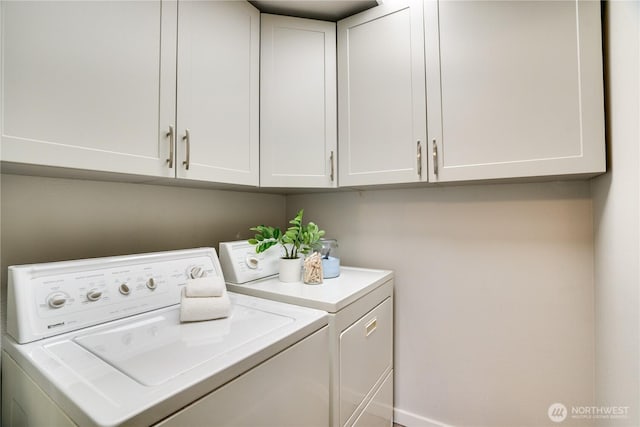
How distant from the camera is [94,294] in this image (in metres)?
0.91

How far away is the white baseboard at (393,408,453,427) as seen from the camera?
1.62 m

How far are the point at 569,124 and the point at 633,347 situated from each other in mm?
776

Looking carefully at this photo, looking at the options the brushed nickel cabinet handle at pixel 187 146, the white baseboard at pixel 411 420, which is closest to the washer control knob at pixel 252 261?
the brushed nickel cabinet handle at pixel 187 146

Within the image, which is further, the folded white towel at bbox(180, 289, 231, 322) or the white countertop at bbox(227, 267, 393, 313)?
the white countertop at bbox(227, 267, 393, 313)

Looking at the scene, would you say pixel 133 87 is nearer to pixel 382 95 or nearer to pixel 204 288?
pixel 204 288

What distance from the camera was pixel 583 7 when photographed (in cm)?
105

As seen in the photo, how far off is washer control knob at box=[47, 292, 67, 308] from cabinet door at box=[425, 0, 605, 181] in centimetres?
144

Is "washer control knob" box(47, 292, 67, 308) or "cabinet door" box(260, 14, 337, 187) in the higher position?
"cabinet door" box(260, 14, 337, 187)

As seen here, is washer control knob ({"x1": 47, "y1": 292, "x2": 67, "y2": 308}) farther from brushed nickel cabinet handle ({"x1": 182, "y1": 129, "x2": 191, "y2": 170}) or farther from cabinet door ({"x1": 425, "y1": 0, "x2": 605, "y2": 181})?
cabinet door ({"x1": 425, "y1": 0, "x2": 605, "y2": 181})

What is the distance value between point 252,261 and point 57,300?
72 cm

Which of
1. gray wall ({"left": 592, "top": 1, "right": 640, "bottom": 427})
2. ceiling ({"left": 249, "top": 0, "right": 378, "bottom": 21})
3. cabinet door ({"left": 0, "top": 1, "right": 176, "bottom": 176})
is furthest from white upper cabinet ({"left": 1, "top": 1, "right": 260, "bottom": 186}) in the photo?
gray wall ({"left": 592, "top": 1, "right": 640, "bottom": 427})

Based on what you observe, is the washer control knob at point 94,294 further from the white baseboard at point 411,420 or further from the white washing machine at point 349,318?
the white baseboard at point 411,420

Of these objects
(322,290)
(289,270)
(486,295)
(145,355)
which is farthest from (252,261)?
(486,295)

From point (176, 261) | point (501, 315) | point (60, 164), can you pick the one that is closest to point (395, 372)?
point (501, 315)
